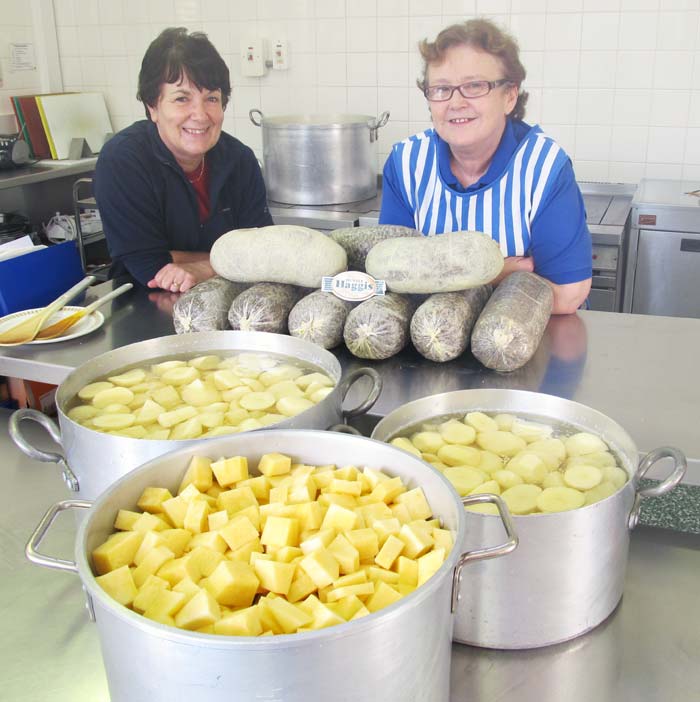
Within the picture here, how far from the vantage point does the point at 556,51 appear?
10.8ft

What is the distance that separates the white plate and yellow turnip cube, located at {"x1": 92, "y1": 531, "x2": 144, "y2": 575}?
0.98 m

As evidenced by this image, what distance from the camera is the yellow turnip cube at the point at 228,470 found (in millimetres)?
759

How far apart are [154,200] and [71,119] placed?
2138mm

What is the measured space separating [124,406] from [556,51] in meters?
2.87

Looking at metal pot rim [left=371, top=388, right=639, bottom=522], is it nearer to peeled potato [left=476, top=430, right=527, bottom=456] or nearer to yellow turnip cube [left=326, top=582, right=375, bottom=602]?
peeled potato [left=476, top=430, right=527, bottom=456]

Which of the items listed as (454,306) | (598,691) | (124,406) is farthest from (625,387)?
(124,406)

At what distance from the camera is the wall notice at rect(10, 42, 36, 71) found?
4.05m

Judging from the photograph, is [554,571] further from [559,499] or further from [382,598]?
[382,598]

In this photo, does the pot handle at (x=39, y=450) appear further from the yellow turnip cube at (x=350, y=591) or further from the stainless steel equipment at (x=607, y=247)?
the stainless steel equipment at (x=607, y=247)

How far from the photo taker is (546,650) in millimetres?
864

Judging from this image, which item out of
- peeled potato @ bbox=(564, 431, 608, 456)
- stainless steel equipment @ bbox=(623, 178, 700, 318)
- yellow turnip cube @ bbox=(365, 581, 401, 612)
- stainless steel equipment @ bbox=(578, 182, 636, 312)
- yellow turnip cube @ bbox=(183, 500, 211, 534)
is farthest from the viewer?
stainless steel equipment @ bbox=(623, 178, 700, 318)

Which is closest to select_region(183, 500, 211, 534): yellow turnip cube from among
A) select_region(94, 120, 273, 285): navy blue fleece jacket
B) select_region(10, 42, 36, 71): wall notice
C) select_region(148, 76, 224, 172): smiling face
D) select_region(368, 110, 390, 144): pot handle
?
select_region(94, 120, 273, 285): navy blue fleece jacket

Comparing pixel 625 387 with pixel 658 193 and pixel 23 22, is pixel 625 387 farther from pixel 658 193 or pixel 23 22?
pixel 23 22

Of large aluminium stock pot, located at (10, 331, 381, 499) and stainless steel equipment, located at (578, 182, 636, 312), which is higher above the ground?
large aluminium stock pot, located at (10, 331, 381, 499)
